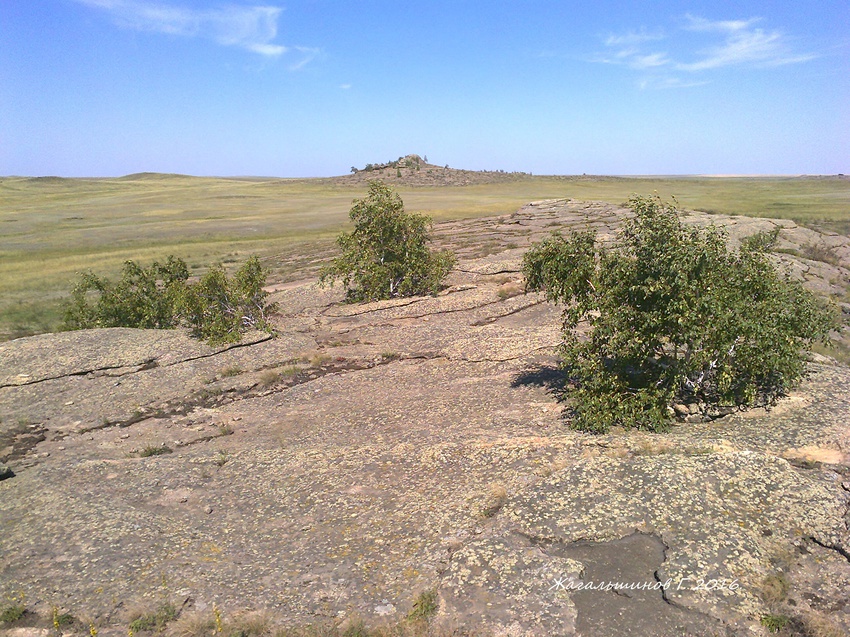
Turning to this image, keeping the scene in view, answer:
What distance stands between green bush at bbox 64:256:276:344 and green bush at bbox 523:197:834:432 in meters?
11.7

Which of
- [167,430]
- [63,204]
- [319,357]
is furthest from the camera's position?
[63,204]

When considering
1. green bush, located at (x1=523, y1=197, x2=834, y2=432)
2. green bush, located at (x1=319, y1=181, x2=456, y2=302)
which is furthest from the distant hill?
Answer: green bush, located at (x1=523, y1=197, x2=834, y2=432)

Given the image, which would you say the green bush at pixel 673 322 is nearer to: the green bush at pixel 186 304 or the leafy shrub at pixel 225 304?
the leafy shrub at pixel 225 304

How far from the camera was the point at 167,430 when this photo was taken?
13.4 m

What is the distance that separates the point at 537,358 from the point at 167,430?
29.5ft

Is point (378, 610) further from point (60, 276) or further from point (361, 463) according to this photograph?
point (60, 276)

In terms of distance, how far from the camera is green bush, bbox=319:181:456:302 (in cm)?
2397

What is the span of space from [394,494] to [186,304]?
12696 mm

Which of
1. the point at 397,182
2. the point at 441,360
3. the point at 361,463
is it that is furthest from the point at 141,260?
the point at 397,182

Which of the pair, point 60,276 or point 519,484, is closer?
point 519,484

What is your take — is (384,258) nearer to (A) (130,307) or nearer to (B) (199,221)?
(A) (130,307)

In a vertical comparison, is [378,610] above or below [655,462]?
below

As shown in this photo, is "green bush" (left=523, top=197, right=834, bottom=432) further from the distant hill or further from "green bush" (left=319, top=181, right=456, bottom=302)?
the distant hill

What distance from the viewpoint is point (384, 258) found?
24812 mm
